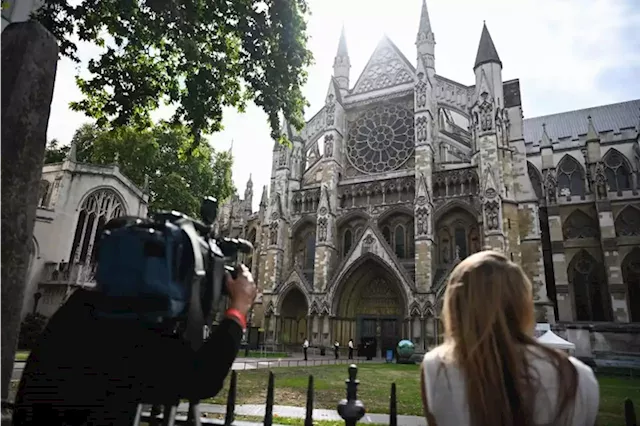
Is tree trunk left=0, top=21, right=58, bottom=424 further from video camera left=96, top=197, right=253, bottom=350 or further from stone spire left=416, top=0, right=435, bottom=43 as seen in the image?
stone spire left=416, top=0, right=435, bottom=43

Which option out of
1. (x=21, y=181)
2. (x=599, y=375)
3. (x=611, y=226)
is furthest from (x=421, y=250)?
(x=21, y=181)

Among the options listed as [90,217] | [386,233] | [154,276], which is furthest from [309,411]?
[386,233]

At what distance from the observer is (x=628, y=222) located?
27109mm

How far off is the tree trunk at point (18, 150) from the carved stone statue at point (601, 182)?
32.5 metres

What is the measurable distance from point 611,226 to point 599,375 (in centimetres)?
1526

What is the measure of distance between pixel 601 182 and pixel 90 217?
33199mm

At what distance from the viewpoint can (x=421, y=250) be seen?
21703 mm

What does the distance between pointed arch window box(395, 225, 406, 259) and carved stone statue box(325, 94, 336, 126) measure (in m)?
8.73

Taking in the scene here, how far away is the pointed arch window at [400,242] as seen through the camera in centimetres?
2430

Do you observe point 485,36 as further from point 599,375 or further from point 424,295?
point 599,375

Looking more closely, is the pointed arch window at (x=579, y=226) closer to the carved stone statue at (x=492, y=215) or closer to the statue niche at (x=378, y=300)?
the carved stone statue at (x=492, y=215)

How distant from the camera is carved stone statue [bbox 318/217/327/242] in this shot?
24741 mm

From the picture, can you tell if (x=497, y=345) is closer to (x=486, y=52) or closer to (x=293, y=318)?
(x=293, y=318)

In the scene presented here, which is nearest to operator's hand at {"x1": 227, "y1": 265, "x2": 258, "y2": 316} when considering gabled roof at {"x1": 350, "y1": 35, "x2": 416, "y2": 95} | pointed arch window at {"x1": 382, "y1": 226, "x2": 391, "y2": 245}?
pointed arch window at {"x1": 382, "y1": 226, "x2": 391, "y2": 245}
